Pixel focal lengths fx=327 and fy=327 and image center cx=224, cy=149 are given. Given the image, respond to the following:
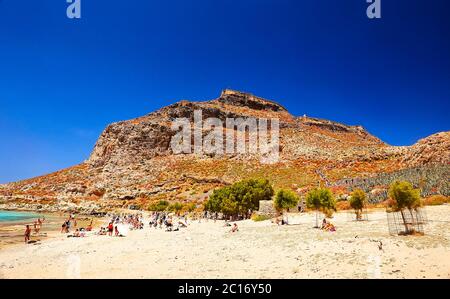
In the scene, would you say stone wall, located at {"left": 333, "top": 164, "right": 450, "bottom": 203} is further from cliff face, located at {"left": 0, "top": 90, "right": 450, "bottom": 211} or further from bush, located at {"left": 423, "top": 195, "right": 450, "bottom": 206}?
cliff face, located at {"left": 0, "top": 90, "right": 450, "bottom": 211}

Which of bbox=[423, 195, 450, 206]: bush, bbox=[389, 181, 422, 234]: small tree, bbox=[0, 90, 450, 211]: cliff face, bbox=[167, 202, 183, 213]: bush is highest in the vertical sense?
bbox=[0, 90, 450, 211]: cliff face

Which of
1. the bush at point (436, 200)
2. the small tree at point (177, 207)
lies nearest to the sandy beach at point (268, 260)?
the bush at point (436, 200)

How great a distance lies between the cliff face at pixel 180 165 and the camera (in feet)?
245

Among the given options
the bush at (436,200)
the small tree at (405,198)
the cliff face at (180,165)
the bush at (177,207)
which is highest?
the cliff face at (180,165)

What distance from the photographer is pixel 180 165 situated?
105 meters

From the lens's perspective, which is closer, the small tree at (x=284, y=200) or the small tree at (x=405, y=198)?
the small tree at (x=405, y=198)

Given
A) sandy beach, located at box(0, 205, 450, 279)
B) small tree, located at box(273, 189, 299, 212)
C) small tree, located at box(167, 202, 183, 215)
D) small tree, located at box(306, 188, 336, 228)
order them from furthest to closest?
small tree, located at box(167, 202, 183, 215) < small tree, located at box(273, 189, 299, 212) < small tree, located at box(306, 188, 336, 228) < sandy beach, located at box(0, 205, 450, 279)

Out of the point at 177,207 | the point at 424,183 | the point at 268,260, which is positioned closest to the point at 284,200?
the point at 268,260

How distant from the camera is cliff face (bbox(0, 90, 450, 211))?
2942 inches

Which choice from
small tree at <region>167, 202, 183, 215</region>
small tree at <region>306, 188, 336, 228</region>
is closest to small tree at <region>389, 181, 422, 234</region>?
small tree at <region>306, 188, 336, 228</region>

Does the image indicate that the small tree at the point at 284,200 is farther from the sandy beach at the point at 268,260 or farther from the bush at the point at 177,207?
the bush at the point at 177,207

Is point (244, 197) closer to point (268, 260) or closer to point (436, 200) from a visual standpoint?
point (436, 200)
